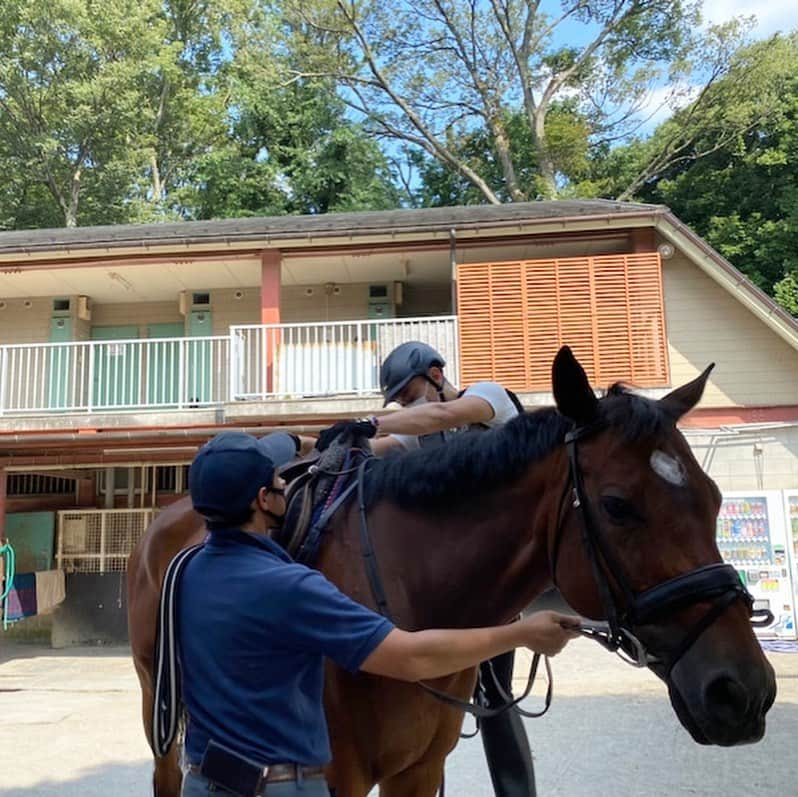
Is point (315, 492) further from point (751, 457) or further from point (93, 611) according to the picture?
point (93, 611)

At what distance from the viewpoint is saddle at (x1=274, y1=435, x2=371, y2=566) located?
2295mm

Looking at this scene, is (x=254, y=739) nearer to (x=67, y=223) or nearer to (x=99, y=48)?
(x=67, y=223)

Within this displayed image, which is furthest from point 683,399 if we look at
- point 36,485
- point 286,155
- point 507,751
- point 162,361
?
point 286,155

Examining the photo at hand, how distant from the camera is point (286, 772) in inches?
68.5

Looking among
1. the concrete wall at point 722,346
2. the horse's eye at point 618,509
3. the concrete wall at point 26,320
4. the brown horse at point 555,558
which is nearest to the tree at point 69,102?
the concrete wall at point 26,320

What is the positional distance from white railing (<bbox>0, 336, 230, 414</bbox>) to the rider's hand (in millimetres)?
10383

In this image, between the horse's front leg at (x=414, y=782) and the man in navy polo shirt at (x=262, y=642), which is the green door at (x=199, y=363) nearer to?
the horse's front leg at (x=414, y=782)

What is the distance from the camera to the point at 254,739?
67.9 inches

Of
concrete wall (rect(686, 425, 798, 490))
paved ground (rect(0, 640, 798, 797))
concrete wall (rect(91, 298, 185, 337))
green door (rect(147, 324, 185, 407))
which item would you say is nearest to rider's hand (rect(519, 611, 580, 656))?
paved ground (rect(0, 640, 798, 797))

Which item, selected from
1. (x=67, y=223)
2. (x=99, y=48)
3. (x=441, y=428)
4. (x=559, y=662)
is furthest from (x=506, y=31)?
(x=441, y=428)

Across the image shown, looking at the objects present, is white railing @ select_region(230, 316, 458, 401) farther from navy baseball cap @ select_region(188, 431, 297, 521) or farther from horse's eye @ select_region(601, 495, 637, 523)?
horse's eye @ select_region(601, 495, 637, 523)

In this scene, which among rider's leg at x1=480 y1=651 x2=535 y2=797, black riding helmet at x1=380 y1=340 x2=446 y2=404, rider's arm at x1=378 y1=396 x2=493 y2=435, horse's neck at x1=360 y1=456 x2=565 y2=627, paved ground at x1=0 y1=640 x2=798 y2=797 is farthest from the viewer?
paved ground at x1=0 y1=640 x2=798 y2=797

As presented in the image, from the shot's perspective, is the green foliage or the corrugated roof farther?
the green foliage

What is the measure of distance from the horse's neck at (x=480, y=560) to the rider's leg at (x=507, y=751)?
1.17 meters
